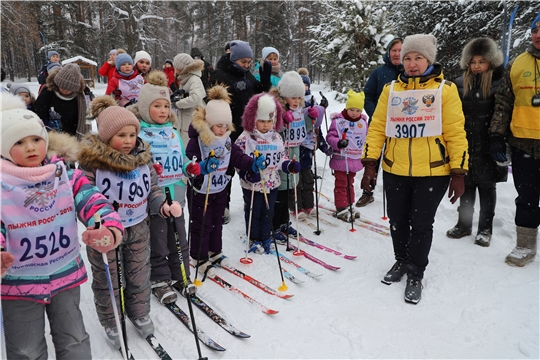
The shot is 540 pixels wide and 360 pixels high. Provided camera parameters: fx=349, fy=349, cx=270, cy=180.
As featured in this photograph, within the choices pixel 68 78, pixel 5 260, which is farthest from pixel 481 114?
pixel 68 78

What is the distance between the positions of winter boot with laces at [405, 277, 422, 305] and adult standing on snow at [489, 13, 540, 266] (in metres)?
1.37

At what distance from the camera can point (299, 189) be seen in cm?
574

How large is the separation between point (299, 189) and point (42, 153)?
13.5 ft

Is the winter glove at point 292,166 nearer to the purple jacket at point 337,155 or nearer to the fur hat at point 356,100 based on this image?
the purple jacket at point 337,155

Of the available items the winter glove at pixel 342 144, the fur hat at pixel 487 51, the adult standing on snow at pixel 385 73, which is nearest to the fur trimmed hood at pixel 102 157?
the winter glove at pixel 342 144

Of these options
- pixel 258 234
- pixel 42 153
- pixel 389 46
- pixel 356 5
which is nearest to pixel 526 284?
pixel 258 234

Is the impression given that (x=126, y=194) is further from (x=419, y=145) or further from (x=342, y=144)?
(x=342, y=144)

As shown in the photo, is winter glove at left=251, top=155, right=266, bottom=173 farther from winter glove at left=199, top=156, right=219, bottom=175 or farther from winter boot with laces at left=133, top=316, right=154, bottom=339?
winter boot with laces at left=133, top=316, right=154, bottom=339

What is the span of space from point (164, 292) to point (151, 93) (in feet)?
6.31

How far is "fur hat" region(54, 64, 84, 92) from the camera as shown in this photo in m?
4.70

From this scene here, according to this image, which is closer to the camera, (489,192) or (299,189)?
(489,192)

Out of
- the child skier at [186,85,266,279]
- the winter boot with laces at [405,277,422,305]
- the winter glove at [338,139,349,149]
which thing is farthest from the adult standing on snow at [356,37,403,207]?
the child skier at [186,85,266,279]

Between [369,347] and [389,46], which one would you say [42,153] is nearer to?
[369,347]

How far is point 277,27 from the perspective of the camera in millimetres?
31531
